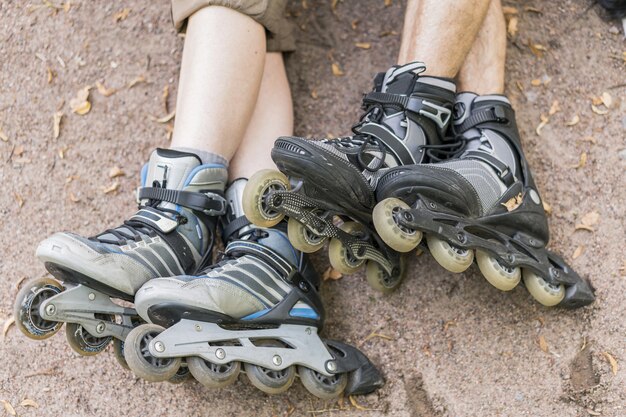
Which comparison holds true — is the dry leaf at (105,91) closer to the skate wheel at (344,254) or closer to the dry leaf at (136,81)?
the dry leaf at (136,81)

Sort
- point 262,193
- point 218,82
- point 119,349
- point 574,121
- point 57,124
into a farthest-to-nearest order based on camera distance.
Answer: point 57,124
point 574,121
point 218,82
point 119,349
point 262,193

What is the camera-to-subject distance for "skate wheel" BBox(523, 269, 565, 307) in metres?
2.79

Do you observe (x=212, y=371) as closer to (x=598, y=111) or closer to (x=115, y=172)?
(x=115, y=172)

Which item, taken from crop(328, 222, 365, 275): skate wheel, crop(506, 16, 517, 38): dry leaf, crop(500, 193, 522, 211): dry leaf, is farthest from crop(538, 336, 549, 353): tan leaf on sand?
crop(506, 16, 517, 38): dry leaf

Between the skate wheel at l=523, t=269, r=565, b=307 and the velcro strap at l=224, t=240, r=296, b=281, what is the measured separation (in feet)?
2.94

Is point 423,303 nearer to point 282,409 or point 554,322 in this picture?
point 554,322

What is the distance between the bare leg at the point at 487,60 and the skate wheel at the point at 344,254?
80 cm

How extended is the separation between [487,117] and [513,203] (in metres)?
0.37

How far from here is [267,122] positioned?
10.5ft

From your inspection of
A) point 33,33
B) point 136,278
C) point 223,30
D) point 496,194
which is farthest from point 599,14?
point 33,33

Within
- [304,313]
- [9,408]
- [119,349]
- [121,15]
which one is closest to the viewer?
[119,349]

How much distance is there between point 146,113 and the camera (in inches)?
139

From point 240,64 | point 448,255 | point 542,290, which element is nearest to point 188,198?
point 240,64

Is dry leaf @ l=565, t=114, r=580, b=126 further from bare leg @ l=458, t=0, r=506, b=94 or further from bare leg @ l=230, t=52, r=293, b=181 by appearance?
bare leg @ l=230, t=52, r=293, b=181
